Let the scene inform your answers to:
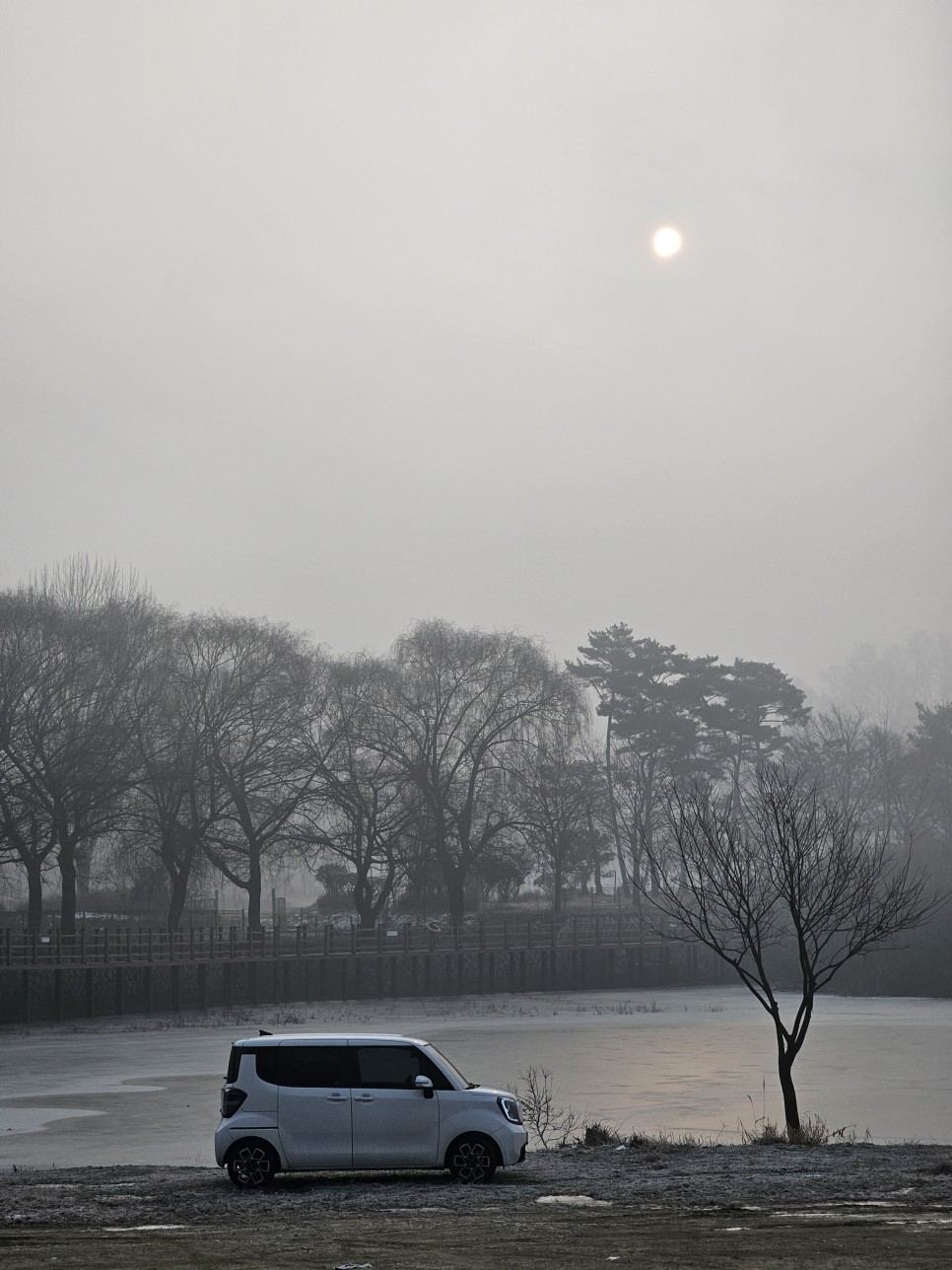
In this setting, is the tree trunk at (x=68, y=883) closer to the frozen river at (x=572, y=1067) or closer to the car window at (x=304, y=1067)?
the frozen river at (x=572, y=1067)

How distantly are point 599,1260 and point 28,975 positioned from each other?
5106cm

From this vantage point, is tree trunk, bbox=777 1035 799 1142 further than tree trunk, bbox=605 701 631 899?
No

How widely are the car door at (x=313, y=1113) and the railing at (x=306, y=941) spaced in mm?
44022

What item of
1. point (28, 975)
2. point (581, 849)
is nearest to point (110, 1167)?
point (28, 975)

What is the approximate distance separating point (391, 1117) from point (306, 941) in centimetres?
5653

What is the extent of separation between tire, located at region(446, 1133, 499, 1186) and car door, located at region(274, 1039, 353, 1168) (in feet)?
4.09

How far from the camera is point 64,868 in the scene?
6394cm

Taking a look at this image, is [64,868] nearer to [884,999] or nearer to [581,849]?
[581,849]

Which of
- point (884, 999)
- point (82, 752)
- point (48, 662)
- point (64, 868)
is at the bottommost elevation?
point (884, 999)

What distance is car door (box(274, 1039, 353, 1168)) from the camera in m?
17.1

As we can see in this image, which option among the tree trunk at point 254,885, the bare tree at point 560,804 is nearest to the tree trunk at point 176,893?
the tree trunk at point 254,885

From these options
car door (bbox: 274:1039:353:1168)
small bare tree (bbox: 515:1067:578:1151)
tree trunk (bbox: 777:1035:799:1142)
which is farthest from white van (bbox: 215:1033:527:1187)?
tree trunk (bbox: 777:1035:799:1142)

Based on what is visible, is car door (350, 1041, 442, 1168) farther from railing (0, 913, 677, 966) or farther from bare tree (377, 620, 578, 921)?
bare tree (377, 620, 578, 921)

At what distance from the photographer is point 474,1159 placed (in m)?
17.5
